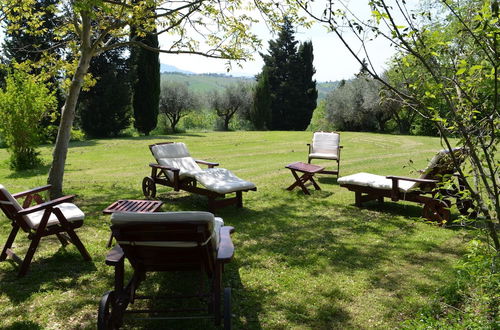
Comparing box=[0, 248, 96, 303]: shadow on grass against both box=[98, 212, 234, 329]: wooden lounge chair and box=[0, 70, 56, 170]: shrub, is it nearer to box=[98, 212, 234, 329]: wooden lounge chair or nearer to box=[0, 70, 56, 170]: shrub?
box=[98, 212, 234, 329]: wooden lounge chair

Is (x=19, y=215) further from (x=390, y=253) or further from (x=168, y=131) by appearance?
(x=168, y=131)

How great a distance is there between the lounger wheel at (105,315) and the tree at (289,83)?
3525 cm

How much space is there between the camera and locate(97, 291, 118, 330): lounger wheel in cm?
278

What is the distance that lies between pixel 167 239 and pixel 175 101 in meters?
32.5

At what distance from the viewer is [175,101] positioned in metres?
34.3

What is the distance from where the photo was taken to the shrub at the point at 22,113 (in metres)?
10.8

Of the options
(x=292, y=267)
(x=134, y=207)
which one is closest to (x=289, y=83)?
(x=134, y=207)

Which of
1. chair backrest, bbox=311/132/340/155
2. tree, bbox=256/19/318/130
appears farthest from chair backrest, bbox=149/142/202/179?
tree, bbox=256/19/318/130

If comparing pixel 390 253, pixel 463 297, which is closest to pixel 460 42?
pixel 463 297

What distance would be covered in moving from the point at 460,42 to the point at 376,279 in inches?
93.3

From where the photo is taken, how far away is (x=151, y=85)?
2698 centimetres

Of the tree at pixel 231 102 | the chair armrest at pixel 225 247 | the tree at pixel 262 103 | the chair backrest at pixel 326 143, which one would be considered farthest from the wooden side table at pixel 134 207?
the tree at pixel 231 102

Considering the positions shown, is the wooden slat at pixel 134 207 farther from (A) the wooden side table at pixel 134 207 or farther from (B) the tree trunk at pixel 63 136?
(B) the tree trunk at pixel 63 136

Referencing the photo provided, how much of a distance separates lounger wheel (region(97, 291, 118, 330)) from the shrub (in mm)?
9543
